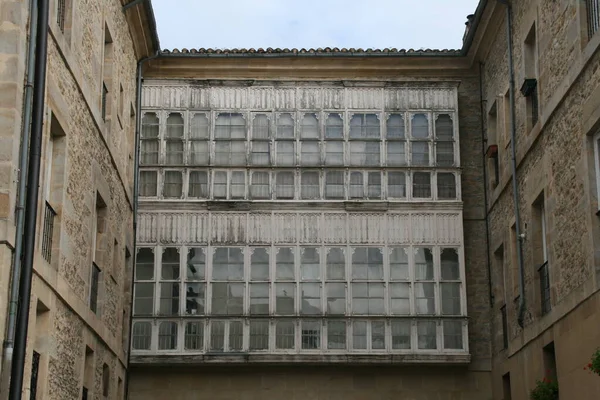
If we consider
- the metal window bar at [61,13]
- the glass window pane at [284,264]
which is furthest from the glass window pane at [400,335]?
the metal window bar at [61,13]

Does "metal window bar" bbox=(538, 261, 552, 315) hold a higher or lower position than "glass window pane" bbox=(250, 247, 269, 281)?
lower

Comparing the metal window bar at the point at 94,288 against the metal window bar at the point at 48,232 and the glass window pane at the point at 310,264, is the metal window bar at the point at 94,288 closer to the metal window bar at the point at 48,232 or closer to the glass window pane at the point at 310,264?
the metal window bar at the point at 48,232

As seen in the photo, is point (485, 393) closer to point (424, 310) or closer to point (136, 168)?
point (424, 310)

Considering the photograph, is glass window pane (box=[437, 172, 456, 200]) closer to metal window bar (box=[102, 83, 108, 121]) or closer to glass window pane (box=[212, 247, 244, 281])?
glass window pane (box=[212, 247, 244, 281])

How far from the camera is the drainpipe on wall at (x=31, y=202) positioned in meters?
11.6

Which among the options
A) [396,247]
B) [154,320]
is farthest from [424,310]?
[154,320]

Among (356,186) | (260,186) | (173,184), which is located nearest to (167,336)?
(173,184)

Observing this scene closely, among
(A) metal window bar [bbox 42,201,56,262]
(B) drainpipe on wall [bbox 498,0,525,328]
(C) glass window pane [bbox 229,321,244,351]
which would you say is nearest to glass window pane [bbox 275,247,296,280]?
(C) glass window pane [bbox 229,321,244,351]

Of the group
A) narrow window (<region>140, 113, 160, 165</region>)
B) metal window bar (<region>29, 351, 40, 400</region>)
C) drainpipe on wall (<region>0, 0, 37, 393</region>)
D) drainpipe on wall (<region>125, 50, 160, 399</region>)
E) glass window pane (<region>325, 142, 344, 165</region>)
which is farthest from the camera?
glass window pane (<region>325, 142, 344, 165</region>)

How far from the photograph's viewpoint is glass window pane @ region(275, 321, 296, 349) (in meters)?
20.9

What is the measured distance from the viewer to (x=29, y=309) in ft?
40.6

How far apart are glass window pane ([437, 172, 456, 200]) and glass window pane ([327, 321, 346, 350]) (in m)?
3.42

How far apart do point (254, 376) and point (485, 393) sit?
4607mm

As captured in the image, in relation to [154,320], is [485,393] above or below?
below
